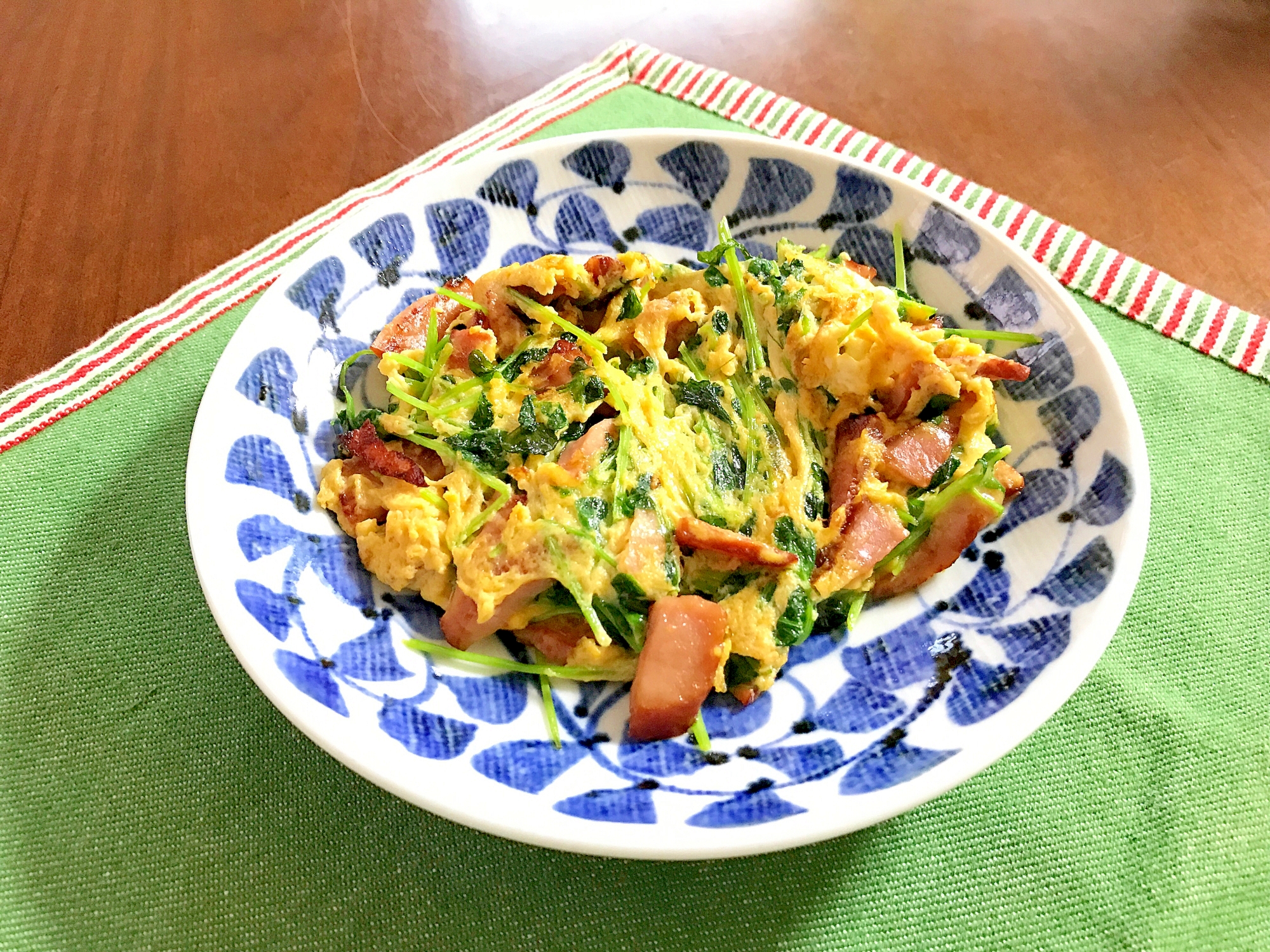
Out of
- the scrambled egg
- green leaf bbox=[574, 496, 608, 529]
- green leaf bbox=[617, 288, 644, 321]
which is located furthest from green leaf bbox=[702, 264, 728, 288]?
green leaf bbox=[574, 496, 608, 529]

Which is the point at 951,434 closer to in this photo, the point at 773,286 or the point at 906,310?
the point at 906,310

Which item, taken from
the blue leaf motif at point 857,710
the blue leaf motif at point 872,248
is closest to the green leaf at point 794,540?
the blue leaf motif at point 857,710

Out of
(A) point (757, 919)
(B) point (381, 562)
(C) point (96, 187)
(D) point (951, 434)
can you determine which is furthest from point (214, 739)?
(C) point (96, 187)

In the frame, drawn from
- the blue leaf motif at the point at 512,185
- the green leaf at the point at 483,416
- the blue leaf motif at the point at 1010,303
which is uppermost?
the blue leaf motif at the point at 1010,303

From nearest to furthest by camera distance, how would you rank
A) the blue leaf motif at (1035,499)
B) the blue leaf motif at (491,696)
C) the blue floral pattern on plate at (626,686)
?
the blue floral pattern on plate at (626,686) → the blue leaf motif at (491,696) → the blue leaf motif at (1035,499)

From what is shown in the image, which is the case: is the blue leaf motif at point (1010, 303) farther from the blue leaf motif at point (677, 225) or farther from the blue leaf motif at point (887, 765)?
the blue leaf motif at point (887, 765)

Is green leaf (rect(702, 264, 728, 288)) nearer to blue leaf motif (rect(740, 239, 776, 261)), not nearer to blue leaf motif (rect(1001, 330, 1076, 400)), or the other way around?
blue leaf motif (rect(740, 239, 776, 261))

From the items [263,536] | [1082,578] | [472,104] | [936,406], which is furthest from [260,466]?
[472,104]
